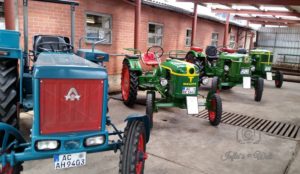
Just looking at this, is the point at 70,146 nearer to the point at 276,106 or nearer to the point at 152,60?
the point at 152,60

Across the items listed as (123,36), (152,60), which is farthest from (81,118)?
(123,36)

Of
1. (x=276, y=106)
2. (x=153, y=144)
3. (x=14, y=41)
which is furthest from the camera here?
(x=276, y=106)

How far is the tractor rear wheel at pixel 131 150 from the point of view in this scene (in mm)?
1965

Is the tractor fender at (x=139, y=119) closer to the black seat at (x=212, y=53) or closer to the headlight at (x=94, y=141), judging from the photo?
the headlight at (x=94, y=141)

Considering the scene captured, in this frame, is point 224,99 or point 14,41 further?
point 224,99

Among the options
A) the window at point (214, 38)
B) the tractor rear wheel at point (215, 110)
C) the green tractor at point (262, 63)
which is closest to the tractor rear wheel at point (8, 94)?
the tractor rear wheel at point (215, 110)

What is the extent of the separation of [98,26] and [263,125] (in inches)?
174

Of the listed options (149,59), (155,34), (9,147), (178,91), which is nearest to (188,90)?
(178,91)

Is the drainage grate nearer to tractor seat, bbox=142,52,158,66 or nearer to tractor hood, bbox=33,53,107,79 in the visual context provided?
tractor seat, bbox=142,52,158,66

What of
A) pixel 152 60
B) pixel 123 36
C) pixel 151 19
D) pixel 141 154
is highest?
pixel 151 19

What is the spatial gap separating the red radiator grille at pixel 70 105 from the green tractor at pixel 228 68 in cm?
412

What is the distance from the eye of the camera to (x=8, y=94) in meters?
2.60

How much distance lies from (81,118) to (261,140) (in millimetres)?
2791

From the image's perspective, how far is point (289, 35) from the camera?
15633 mm
